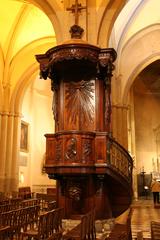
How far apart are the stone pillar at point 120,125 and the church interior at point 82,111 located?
48mm

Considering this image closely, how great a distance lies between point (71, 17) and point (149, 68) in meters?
15.8

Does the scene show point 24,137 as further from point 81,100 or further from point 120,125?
point 81,100

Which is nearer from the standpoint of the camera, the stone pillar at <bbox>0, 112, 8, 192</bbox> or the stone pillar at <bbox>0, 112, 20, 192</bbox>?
the stone pillar at <bbox>0, 112, 8, 192</bbox>

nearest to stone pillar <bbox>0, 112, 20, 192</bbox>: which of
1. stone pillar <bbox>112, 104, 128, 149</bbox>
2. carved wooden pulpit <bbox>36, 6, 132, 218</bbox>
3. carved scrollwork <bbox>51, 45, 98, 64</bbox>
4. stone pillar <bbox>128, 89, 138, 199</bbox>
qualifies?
stone pillar <bbox>112, 104, 128, 149</bbox>

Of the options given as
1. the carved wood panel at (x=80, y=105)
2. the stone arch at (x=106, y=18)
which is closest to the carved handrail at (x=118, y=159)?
the carved wood panel at (x=80, y=105)

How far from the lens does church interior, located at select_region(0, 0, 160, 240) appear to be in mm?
7102

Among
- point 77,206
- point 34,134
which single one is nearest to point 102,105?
point 77,206

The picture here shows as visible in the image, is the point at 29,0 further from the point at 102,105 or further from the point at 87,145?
the point at 87,145

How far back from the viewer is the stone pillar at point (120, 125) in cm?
1412

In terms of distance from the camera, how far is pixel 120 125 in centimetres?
1447

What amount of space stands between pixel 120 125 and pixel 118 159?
256 inches

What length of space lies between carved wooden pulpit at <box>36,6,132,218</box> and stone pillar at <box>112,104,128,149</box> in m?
5.85

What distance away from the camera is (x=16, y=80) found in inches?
601

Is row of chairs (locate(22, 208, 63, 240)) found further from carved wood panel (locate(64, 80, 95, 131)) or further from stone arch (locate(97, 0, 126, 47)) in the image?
stone arch (locate(97, 0, 126, 47))
